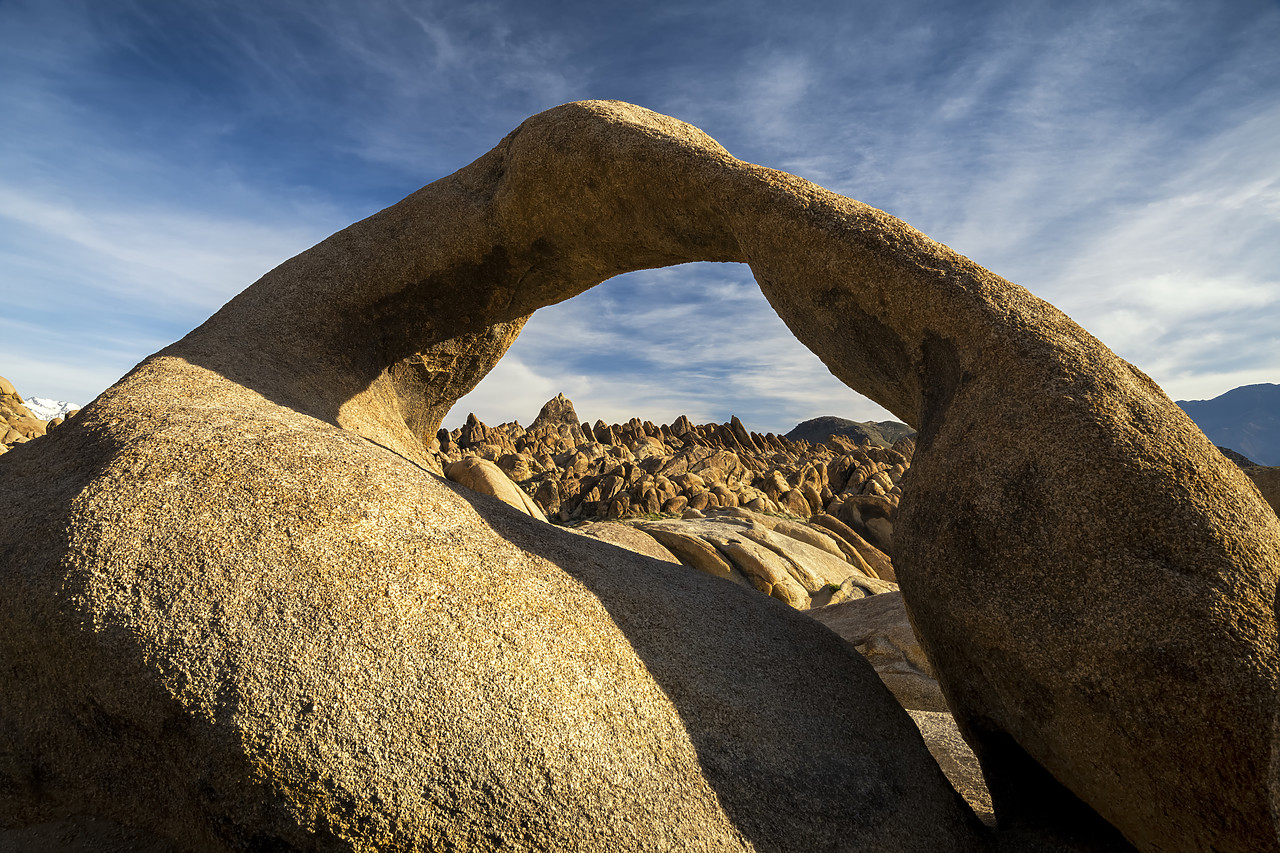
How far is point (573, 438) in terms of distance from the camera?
5581cm

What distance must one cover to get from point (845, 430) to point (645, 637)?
94563 millimetres

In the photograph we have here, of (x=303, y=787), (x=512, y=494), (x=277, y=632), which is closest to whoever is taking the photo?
(x=303, y=787)

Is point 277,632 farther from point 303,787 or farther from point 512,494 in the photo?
point 512,494

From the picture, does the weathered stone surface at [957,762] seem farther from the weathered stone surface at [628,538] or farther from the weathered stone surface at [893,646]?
the weathered stone surface at [628,538]

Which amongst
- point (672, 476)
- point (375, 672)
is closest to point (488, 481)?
point (375, 672)

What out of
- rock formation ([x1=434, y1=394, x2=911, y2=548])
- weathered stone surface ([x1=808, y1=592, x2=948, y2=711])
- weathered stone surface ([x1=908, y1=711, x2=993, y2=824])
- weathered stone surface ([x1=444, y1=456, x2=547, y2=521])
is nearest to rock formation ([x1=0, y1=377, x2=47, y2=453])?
rock formation ([x1=434, y1=394, x2=911, y2=548])

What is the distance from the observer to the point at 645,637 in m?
3.62

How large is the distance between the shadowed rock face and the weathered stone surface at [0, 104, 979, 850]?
1cm

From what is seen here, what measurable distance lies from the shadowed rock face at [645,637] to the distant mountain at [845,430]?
287ft

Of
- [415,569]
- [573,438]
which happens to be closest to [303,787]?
[415,569]

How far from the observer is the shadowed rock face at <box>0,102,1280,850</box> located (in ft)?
8.74

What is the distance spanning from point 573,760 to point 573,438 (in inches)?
2096

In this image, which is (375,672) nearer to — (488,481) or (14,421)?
(488,481)

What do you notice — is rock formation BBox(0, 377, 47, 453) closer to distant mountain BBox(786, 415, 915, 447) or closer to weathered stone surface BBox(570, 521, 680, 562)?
weathered stone surface BBox(570, 521, 680, 562)
